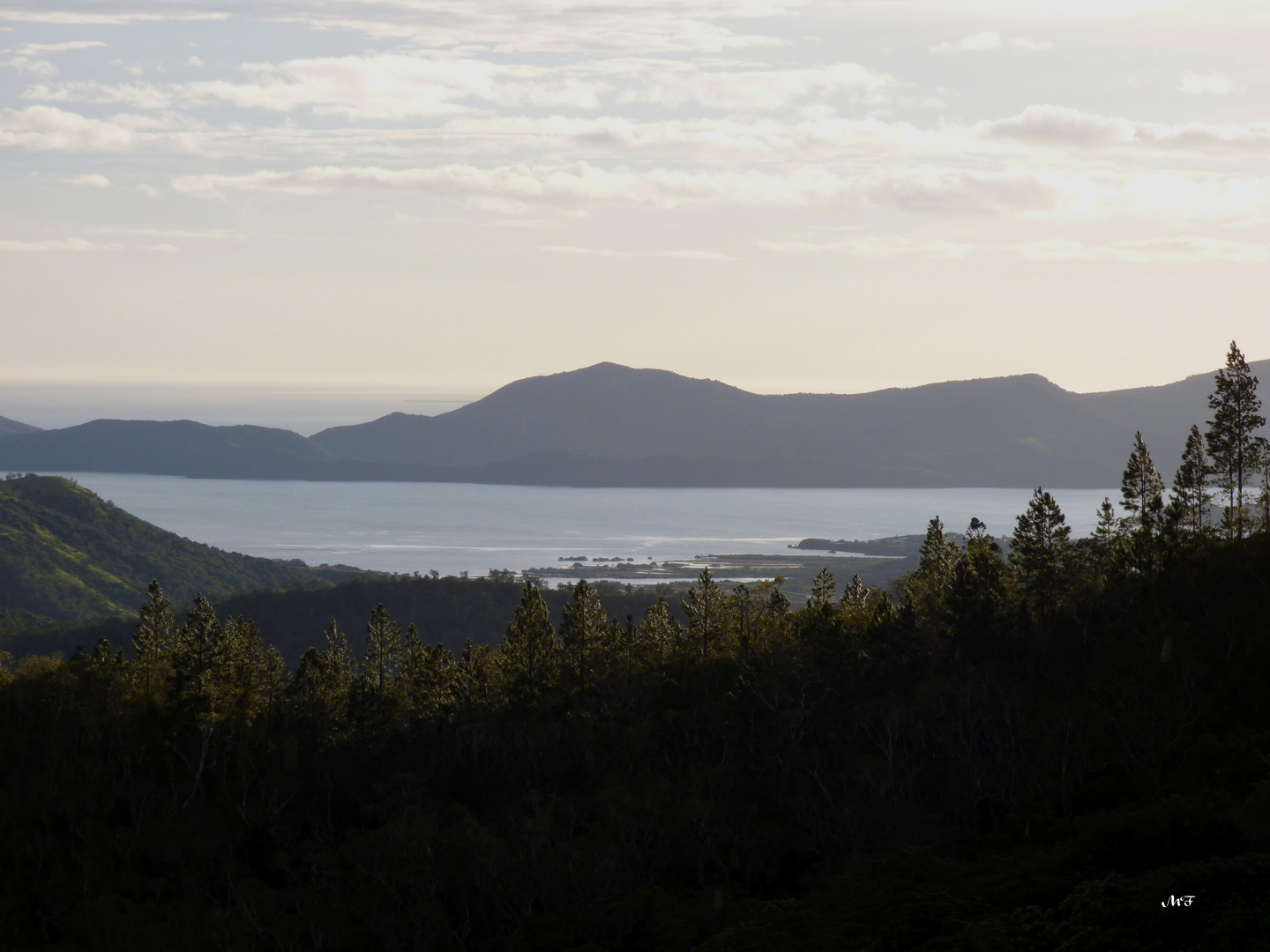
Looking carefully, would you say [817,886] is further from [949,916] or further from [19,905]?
[19,905]

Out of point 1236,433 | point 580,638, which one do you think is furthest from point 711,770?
point 1236,433

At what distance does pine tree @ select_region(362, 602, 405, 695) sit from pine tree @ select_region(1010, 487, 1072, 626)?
136ft

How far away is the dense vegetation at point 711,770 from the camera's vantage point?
126ft

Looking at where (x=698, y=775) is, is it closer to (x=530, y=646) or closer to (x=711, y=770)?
(x=711, y=770)

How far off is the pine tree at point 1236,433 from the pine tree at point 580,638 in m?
38.3

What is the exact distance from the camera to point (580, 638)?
72625 millimetres

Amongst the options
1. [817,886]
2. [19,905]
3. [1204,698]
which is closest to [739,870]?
[817,886]

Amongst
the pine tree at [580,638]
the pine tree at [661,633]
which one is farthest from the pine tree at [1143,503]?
the pine tree at [580,638]

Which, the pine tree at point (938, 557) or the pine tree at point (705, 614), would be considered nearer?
the pine tree at point (705, 614)

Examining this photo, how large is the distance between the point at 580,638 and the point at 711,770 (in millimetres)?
18519

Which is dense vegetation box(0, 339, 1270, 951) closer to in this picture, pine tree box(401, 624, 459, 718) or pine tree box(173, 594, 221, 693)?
pine tree box(173, 594, 221, 693)

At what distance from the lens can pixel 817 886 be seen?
149 ft

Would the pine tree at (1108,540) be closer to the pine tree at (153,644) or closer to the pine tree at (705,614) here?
the pine tree at (705,614)

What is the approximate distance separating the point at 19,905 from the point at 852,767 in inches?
1573
